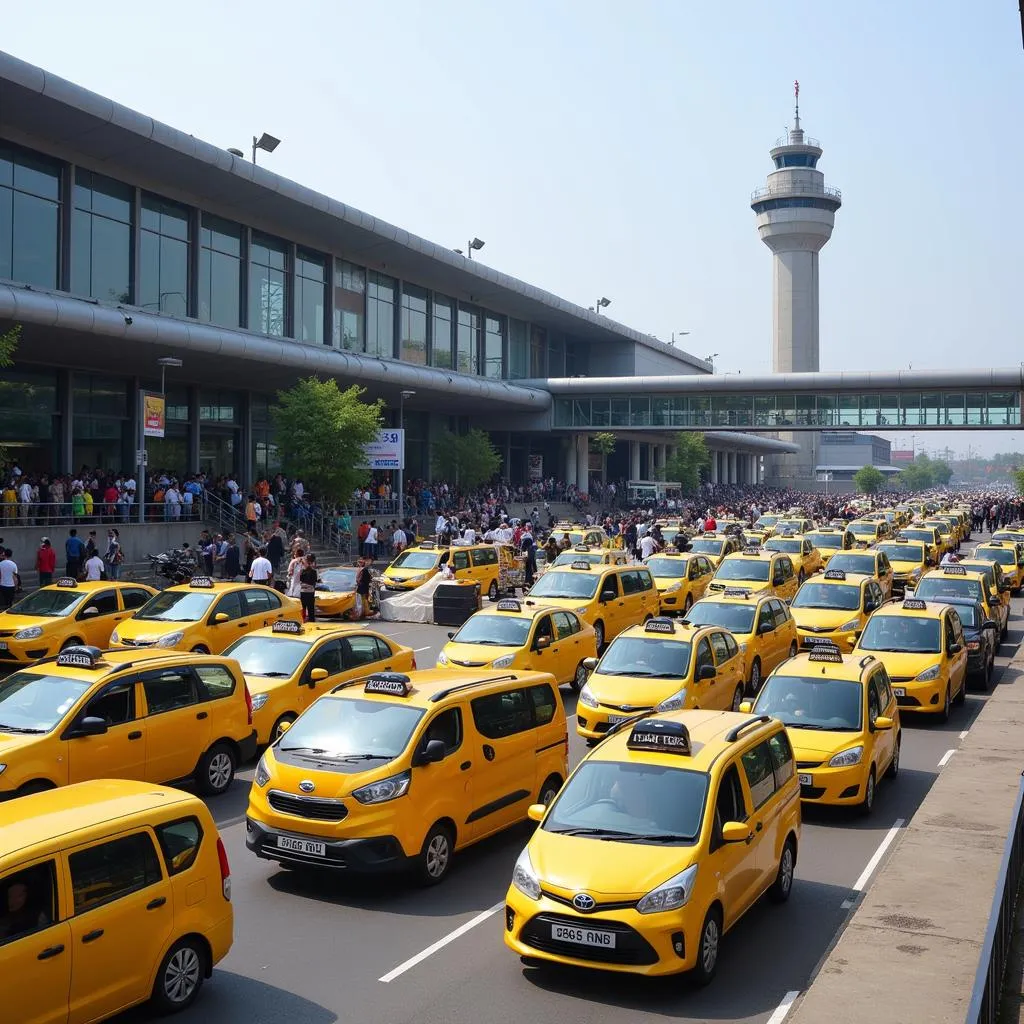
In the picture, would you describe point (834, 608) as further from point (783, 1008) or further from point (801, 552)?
point (783, 1008)

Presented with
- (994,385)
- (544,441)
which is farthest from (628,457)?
(994,385)

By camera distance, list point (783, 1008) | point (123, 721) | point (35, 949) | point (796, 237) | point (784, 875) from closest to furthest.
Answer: point (35, 949)
point (783, 1008)
point (784, 875)
point (123, 721)
point (796, 237)

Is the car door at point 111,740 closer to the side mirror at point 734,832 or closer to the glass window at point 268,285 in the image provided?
the side mirror at point 734,832

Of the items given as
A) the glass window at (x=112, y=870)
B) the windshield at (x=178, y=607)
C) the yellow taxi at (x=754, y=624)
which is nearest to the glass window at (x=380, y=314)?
the windshield at (x=178, y=607)

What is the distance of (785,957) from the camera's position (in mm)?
8836

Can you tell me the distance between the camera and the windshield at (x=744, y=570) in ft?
90.8

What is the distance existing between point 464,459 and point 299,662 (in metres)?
42.6

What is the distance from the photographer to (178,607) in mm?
19953

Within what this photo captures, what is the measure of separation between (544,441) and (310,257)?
26803mm

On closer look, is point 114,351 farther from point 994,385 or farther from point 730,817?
point 994,385

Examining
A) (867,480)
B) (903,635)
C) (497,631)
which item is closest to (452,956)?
(497,631)

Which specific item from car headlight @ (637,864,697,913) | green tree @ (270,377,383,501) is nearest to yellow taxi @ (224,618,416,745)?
car headlight @ (637,864,697,913)

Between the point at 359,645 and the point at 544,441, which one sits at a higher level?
the point at 544,441

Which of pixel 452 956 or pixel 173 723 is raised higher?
pixel 173 723
